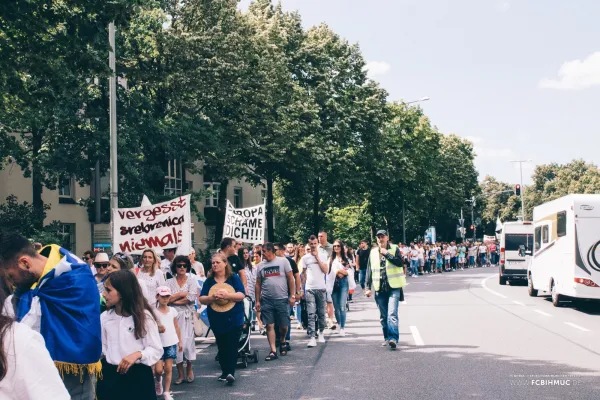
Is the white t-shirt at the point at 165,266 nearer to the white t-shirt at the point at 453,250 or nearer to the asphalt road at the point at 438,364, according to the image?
the asphalt road at the point at 438,364

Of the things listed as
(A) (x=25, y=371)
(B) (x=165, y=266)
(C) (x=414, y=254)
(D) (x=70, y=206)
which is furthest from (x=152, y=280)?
(C) (x=414, y=254)

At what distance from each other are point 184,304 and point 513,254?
23.1 m

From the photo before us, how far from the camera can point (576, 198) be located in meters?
17.2

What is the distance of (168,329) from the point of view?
8359 millimetres

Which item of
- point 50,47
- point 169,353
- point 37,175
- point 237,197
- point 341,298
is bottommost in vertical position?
point 169,353

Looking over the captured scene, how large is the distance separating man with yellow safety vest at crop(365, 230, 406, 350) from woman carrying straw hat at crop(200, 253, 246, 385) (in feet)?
10.4

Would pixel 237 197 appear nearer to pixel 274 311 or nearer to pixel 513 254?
pixel 513 254

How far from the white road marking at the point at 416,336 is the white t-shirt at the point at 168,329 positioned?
5.18 meters

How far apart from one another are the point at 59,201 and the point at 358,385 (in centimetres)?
2663

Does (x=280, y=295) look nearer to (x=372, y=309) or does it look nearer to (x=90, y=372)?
(x=90, y=372)

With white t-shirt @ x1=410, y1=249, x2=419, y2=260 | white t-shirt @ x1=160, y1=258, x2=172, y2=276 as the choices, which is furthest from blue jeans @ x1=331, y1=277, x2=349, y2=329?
white t-shirt @ x1=410, y1=249, x2=419, y2=260

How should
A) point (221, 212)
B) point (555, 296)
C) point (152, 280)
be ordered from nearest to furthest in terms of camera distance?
point (152, 280)
point (555, 296)
point (221, 212)

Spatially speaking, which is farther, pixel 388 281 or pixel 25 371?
pixel 388 281

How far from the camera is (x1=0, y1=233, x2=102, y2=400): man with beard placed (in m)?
4.14
